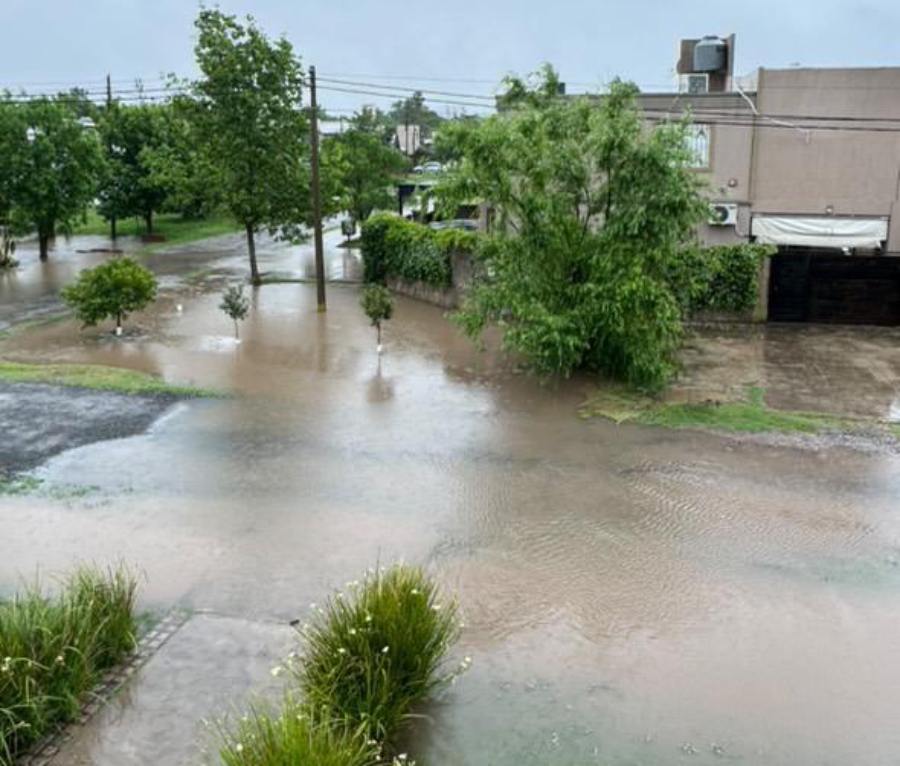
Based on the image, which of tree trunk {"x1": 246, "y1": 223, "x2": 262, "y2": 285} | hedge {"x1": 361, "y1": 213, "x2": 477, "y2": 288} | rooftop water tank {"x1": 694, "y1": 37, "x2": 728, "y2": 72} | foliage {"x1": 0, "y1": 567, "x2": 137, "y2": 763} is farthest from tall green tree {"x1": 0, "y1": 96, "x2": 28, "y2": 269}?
foliage {"x1": 0, "y1": 567, "x2": 137, "y2": 763}

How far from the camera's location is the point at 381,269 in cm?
2219

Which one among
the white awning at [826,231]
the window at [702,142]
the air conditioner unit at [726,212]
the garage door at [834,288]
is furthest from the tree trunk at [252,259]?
the garage door at [834,288]

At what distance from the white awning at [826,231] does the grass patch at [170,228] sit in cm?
2030

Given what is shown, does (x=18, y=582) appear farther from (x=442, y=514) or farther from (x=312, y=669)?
(x=442, y=514)

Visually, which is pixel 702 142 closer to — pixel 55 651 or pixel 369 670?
pixel 369 670

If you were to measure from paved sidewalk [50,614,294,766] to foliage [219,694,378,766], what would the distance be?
0.80 metres

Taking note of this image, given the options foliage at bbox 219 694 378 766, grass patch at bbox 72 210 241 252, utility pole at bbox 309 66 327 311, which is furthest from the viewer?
grass patch at bbox 72 210 241 252

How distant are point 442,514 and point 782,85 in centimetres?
1409

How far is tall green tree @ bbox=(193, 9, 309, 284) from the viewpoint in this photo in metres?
20.3

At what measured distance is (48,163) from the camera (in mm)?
24453

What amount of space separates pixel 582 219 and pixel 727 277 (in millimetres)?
5200

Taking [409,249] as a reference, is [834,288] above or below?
below

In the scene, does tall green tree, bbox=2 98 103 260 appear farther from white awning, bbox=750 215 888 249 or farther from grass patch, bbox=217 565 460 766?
grass patch, bbox=217 565 460 766

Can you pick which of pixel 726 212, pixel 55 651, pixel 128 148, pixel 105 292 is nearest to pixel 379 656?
pixel 55 651
